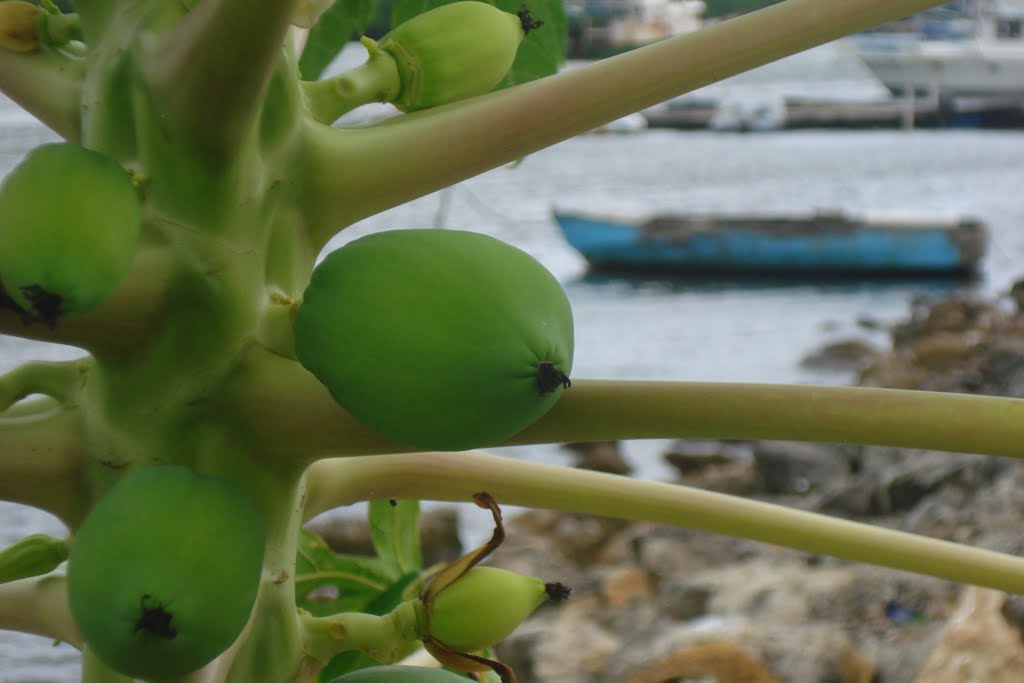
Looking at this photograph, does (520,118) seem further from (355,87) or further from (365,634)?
(365,634)

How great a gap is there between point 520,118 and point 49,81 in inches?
7.4

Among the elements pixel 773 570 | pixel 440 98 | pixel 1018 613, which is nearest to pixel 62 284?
pixel 440 98

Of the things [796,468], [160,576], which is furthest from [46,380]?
[796,468]

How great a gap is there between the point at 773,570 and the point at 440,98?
2.60 meters

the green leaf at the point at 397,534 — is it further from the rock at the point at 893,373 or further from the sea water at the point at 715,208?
the rock at the point at 893,373

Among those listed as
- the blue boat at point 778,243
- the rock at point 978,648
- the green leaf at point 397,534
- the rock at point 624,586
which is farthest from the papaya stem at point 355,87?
the blue boat at point 778,243

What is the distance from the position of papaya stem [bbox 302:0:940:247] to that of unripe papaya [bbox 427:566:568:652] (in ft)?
0.53

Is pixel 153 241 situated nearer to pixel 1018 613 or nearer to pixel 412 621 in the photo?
pixel 412 621

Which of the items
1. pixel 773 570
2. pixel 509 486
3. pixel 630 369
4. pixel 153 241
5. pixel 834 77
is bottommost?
pixel 834 77

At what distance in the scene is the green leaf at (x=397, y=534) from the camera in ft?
2.79

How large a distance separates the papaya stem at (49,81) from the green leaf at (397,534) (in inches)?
16.5

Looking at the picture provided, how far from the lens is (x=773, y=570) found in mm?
2959

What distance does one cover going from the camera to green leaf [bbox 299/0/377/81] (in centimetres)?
75

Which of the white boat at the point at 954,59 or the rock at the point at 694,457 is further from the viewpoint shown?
the white boat at the point at 954,59
